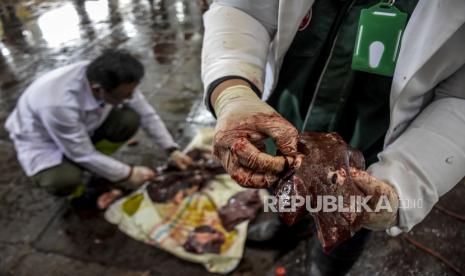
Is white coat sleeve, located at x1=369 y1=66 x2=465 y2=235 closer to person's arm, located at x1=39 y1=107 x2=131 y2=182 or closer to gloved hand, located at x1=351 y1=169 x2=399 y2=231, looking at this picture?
gloved hand, located at x1=351 y1=169 x2=399 y2=231

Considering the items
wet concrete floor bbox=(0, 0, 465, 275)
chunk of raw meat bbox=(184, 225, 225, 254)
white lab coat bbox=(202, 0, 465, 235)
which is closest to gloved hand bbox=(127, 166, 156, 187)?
wet concrete floor bbox=(0, 0, 465, 275)

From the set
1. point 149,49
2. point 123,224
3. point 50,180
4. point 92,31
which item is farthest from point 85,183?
point 92,31

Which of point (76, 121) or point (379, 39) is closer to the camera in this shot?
point (379, 39)

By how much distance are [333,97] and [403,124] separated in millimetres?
281

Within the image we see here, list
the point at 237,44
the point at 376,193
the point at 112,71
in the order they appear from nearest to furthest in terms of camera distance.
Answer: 1. the point at 376,193
2. the point at 237,44
3. the point at 112,71

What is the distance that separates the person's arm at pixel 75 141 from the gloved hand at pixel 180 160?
0.40 metres

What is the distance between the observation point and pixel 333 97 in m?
1.36

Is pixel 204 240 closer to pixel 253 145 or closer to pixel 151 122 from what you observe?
pixel 151 122

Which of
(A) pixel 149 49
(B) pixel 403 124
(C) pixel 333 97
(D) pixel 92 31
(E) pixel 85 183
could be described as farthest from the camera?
(D) pixel 92 31

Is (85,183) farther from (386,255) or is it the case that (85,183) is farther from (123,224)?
(386,255)

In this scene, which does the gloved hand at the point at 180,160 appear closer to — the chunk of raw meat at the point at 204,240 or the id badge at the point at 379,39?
the chunk of raw meat at the point at 204,240

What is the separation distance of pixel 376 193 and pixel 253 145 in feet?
1.36

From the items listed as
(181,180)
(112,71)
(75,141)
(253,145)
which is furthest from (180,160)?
(253,145)

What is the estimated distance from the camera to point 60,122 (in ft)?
7.50
